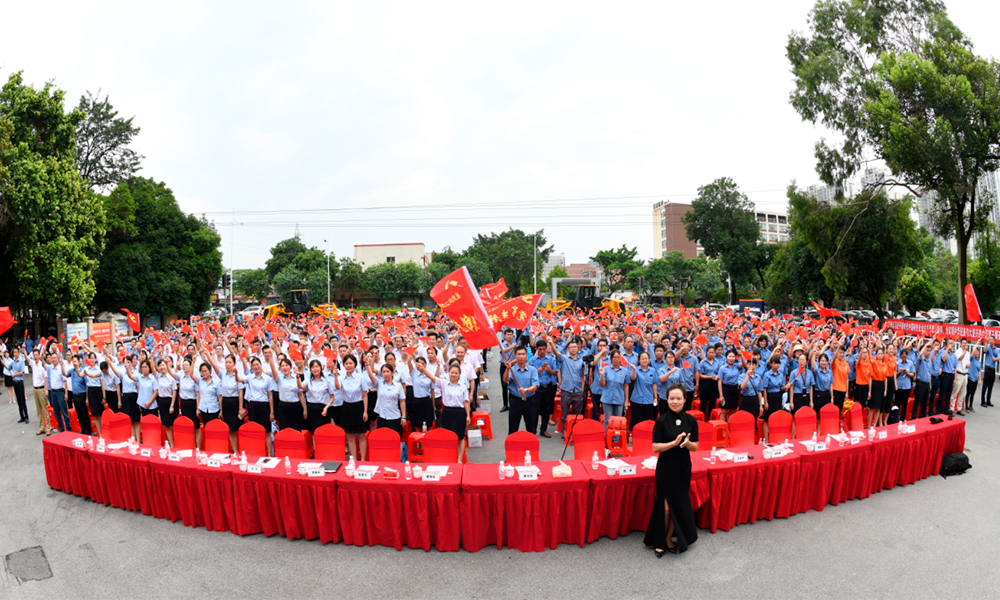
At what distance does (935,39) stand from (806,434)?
81.6 feet

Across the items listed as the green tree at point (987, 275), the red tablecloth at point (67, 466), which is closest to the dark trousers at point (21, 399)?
the red tablecloth at point (67, 466)

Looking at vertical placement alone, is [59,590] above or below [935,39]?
below

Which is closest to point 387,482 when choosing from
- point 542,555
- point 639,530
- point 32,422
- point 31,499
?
point 542,555

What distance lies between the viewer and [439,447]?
6.30 meters

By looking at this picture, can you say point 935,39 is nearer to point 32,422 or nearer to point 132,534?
point 132,534

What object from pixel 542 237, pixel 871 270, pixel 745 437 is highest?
pixel 542 237

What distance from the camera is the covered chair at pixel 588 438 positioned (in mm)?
6633

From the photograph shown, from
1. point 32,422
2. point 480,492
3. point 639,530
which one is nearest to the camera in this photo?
point 480,492

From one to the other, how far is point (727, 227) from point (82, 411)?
48.7 meters

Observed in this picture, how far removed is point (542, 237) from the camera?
247 feet

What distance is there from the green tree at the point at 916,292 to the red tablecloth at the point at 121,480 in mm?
42925

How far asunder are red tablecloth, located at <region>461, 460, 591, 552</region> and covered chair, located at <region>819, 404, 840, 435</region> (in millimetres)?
4203

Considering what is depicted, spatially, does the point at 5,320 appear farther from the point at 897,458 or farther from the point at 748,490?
the point at 897,458

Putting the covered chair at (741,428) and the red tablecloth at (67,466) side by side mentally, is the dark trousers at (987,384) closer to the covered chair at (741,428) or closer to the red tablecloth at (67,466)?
the covered chair at (741,428)
